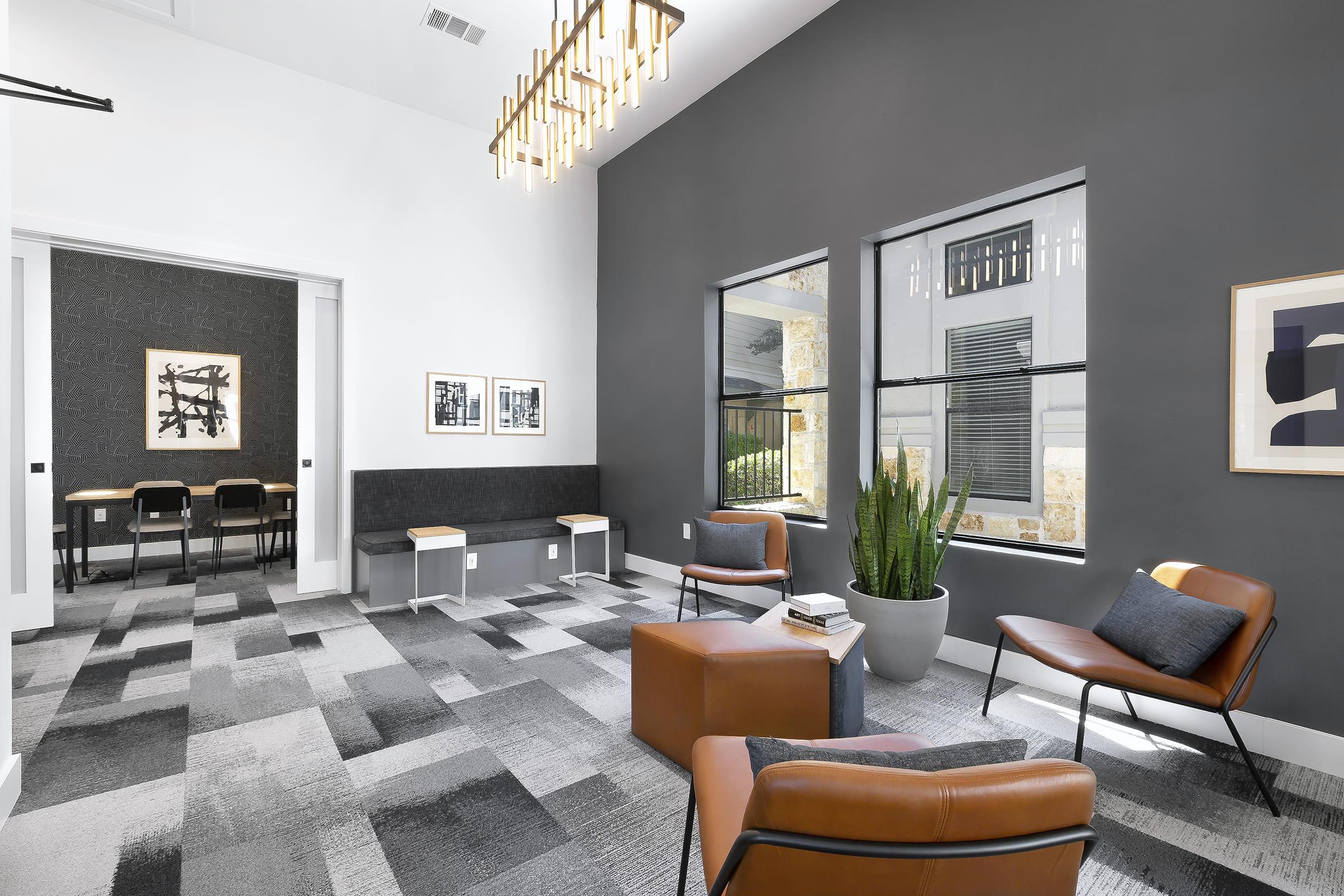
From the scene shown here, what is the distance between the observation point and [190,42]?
414 centimetres

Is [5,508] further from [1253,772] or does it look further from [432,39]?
[1253,772]

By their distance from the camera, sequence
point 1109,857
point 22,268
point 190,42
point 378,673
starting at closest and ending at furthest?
point 1109,857, point 378,673, point 22,268, point 190,42

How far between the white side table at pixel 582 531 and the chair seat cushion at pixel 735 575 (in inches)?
58.0

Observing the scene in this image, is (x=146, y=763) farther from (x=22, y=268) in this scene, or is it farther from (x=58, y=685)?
(x=22, y=268)

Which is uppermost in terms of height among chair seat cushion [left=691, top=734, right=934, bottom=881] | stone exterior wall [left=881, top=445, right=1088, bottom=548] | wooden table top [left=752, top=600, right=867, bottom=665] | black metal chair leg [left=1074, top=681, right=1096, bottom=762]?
stone exterior wall [left=881, top=445, right=1088, bottom=548]

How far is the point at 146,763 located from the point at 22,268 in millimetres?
3504

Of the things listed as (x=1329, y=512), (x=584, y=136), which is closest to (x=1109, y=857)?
(x=1329, y=512)

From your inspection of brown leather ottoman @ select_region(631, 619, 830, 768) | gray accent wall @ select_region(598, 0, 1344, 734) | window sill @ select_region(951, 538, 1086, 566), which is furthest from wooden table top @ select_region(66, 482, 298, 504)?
window sill @ select_region(951, 538, 1086, 566)

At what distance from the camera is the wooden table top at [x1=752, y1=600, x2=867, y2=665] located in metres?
2.29

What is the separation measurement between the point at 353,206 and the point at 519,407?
82.9 inches

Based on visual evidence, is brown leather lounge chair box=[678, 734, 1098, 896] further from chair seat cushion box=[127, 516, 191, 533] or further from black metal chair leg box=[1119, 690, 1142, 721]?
chair seat cushion box=[127, 516, 191, 533]

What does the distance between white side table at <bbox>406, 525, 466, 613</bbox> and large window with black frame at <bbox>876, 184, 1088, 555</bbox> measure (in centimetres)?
316

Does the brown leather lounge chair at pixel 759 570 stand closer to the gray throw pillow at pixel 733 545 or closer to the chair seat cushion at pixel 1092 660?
the gray throw pillow at pixel 733 545

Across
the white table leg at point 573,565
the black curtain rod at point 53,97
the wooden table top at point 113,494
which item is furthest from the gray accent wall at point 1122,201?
the wooden table top at point 113,494
